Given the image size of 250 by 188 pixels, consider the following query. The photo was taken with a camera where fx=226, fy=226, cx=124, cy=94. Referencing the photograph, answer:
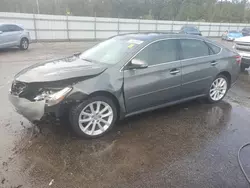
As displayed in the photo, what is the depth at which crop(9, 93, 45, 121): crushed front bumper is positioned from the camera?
316 cm

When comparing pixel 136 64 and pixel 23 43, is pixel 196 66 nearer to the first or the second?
pixel 136 64

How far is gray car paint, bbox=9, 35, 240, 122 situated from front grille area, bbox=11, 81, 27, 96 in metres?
0.11

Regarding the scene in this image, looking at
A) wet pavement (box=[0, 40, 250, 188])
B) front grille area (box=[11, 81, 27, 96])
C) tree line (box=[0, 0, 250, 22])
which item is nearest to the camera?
wet pavement (box=[0, 40, 250, 188])

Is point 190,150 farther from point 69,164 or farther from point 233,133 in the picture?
point 69,164

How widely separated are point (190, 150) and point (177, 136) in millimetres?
440

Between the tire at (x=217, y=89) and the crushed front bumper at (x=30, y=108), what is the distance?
11.7ft

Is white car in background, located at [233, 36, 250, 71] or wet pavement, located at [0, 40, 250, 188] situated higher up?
white car in background, located at [233, 36, 250, 71]

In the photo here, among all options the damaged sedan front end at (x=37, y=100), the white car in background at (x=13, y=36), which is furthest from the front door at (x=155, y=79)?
the white car in background at (x=13, y=36)

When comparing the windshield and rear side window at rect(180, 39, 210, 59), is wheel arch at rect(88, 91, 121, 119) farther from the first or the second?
rear side window at rect(180, 39, 210, 59)

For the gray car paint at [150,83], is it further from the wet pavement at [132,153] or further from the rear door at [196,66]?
the wet pavement at [132,153]

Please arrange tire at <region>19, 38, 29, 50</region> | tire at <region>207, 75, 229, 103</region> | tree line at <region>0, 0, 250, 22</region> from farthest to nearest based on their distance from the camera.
→ tree line at <region>0, 0, 250, 22</region> → tire at <region>19, 38, 29, 50</region> → tire at <region>207, 75, 229, 103</region>

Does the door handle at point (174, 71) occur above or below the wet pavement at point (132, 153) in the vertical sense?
above

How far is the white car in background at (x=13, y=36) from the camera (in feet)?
40.7

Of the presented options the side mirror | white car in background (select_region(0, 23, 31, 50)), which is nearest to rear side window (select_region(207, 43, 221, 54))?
the side mirror
